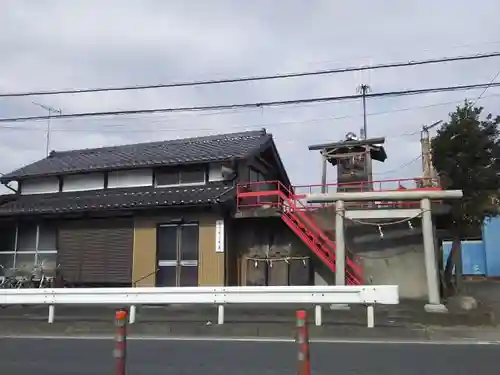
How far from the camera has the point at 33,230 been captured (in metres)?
20.1

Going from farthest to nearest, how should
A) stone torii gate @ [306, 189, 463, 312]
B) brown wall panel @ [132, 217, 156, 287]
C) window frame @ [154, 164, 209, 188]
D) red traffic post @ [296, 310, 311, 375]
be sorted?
→ window frame @ [154, 164, 209, 188], brown wall panel @ [132, 217, 156, 287], stone torii gate @ [306, 189, 463, 312], red traffic post @ [296, 310, 311, 375]

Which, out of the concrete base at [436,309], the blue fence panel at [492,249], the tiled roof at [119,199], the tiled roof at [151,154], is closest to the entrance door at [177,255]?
the tiled roof at [119,199]

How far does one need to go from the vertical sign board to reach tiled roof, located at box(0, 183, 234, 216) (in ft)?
3.09

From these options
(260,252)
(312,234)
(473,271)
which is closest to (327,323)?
(312,234)

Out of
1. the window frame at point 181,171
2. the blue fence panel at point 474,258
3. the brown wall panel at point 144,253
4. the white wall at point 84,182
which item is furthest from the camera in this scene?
the blue fence panel at point 474,258

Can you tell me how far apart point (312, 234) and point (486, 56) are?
7058 millimetres

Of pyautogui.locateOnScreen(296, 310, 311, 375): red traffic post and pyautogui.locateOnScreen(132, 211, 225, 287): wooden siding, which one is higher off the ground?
pyautogui.locateOnScreen(132, 211, 225, 287): wooden siding

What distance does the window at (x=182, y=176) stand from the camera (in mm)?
19328

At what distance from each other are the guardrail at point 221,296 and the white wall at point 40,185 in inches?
360

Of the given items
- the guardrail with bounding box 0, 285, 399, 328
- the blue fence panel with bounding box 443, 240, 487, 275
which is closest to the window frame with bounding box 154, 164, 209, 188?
Result: the guardrail with bounding box 0, 285, 399, 328

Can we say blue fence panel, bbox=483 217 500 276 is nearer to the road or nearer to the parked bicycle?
the parked bicycle

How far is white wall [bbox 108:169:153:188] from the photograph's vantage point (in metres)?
20.0

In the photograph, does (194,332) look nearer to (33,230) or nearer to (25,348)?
(25,348)

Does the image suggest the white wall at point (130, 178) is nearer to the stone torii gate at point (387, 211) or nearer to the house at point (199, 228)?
the house at point (199, 228)
